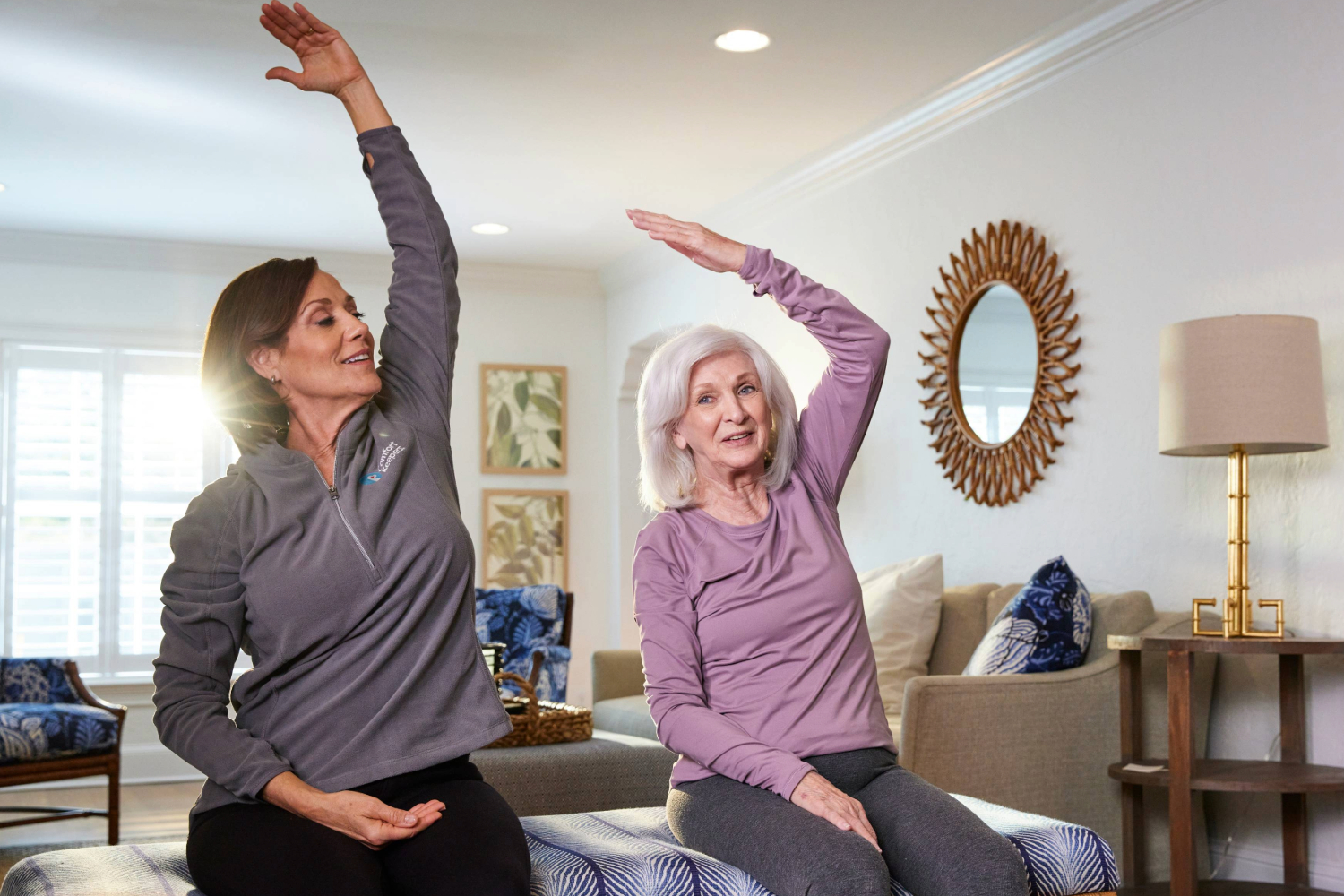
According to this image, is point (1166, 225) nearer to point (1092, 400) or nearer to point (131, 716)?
point (1092, 400)

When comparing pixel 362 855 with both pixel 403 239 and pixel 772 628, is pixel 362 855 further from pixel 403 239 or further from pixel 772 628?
pixel 403 239

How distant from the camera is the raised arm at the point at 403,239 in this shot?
5.82ft

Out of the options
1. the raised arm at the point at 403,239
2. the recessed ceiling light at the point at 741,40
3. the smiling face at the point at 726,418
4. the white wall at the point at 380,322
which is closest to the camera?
the raised arm at the point at 403,239

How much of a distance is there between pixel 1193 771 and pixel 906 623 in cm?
108

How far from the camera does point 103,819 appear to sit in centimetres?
517

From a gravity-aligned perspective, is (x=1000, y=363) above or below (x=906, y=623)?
above

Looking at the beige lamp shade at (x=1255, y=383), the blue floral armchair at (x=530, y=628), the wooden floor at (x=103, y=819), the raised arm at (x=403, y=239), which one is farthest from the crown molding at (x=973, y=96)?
the wooden floor at (x=103, y=819)

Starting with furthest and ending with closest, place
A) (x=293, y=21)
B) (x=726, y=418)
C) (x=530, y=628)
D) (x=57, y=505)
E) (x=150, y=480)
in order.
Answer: (x=150, y=480) → (x=57, y=505) → (x=530, y=628) → (x=726, y=418) → (x=293, y=21)

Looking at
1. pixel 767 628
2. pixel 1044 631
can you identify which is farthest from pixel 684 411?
Answer: pixel 1044 631

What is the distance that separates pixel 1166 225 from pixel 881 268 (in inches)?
55.7

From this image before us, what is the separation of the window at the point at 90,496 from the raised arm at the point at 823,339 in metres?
4.84

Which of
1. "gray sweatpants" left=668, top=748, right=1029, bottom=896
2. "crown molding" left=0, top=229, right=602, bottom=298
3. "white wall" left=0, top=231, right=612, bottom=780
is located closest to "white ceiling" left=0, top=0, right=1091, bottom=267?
"crown molding" left=0, top=229, right=602, bottom=298

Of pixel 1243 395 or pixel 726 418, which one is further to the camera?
pixel 1243 395

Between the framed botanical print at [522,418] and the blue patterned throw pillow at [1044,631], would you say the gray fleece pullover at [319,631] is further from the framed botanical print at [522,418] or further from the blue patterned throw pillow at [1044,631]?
the framed botanical print at [522,418]
